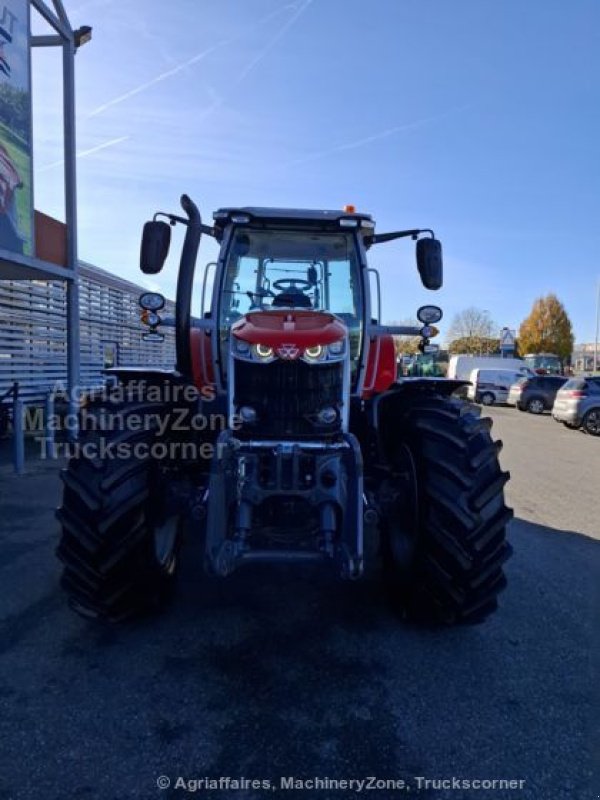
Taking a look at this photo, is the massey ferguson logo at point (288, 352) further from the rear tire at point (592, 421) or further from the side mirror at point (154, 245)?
the rear tire at point (592, 421)

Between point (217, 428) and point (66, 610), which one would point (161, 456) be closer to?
point (217, 428)

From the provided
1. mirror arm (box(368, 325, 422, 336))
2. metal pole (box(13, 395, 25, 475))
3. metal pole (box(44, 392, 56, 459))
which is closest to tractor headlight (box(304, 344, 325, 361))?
mirror arm (box(368, 325, 422, 336))

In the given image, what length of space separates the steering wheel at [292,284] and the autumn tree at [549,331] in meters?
59.6

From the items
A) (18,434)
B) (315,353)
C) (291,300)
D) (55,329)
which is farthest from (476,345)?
(315,353)

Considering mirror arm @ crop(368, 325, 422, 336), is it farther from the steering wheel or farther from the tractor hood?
the tractor hood

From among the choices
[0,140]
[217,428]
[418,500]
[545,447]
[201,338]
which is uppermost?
[0,140]

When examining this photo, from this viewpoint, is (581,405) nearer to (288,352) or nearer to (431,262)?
(431,262)

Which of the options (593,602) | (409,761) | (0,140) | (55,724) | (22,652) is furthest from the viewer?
(0,140)

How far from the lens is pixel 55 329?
1255 cm

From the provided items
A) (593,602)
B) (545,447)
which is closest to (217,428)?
(593,602)

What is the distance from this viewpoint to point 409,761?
236cm

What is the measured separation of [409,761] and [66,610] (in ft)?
7.57

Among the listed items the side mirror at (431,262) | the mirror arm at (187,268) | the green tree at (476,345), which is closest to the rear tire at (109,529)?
the mirror arm at (187,268)

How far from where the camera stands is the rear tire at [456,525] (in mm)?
3102
